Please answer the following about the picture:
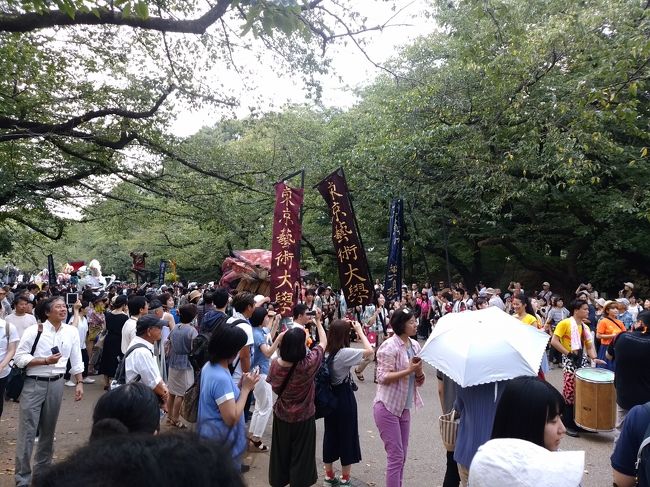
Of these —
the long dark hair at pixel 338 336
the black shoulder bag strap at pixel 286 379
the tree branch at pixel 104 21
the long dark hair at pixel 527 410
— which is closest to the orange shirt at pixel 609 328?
the long dark hair at pixel 338 336

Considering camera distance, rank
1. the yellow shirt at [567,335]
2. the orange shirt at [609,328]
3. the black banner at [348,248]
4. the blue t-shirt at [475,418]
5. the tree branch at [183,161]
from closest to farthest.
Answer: the blue t-shirt at [475,418], the yellow shirt at [567,335], the black banner at [348,248], the orange shirt at [609,328], the tree branch at [183,161]

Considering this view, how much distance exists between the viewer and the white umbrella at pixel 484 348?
3953 millimetres

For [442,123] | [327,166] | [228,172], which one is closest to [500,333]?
[228,172]

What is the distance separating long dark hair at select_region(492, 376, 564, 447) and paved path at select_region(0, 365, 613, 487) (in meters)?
3.03

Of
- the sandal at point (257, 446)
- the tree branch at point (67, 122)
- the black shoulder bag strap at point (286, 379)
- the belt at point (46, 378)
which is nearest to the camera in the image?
the black shoulder bag strap at point (286, 379)

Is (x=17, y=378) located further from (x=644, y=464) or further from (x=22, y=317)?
(x=644, y=464)

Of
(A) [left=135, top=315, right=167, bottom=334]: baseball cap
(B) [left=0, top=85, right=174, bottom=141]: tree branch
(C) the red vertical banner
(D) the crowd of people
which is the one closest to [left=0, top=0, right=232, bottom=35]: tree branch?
(C) the red vertical banner

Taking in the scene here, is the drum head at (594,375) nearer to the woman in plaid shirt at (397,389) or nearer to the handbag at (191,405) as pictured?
the woman in plaid shirt at (397,389)

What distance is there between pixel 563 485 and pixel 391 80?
2159 centimetres

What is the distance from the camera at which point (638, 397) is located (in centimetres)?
505

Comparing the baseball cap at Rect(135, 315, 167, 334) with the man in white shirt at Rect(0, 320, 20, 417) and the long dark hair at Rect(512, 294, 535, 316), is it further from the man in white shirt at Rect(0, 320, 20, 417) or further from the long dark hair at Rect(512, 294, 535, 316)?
the long dark hair at Rect(512, 294, 535, 316)

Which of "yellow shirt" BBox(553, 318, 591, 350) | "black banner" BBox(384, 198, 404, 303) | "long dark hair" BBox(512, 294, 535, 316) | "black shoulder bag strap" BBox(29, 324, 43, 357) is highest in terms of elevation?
"black banner" BBox(384, 198, 404, 303)

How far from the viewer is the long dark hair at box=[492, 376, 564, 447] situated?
2438 mm

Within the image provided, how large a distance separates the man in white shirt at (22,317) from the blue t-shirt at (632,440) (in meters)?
6.76
